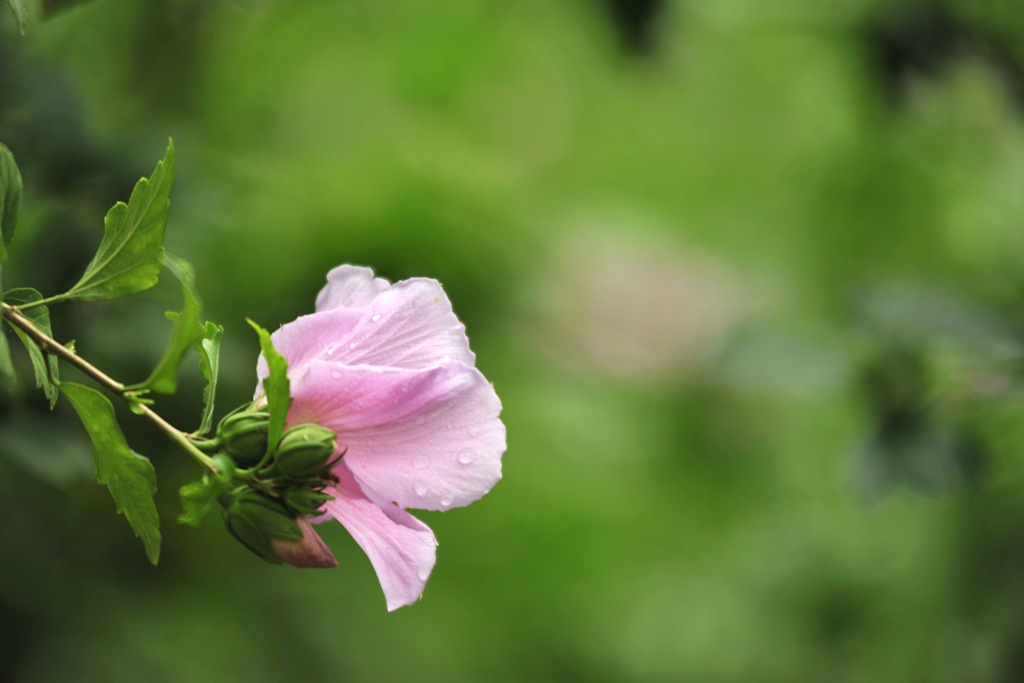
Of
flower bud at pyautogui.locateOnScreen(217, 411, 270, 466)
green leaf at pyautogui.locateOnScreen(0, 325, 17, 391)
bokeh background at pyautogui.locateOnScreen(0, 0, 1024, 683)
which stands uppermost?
green leaf at pyautogui.locateOnScreen(0, 325, 17, 391)

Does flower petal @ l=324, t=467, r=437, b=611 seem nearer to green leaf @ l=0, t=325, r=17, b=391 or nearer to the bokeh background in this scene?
green leaf @ l=0, t=325, r=17, b=391

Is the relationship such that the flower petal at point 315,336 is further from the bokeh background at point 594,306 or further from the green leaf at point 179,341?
the bokeh background at point 594,306

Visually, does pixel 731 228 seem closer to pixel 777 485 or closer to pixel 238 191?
pixel 777 485

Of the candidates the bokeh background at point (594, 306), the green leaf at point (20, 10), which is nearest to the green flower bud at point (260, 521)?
the green leaf at point (20, 10)

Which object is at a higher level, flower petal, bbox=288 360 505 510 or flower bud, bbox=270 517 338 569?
flower petal, bbox=288 360 505 510

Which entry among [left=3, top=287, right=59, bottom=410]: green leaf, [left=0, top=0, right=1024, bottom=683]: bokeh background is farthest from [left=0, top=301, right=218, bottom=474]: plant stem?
[left=0, top=0, right=1024, bottom=683]: bokeh background

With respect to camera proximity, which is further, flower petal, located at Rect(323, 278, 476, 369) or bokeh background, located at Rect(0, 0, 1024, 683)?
bokeh background, located at Rect(0, 0, 1024, 683)
